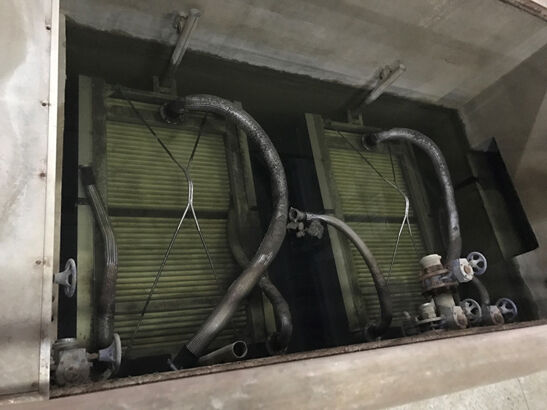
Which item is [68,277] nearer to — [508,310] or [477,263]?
[477,263]

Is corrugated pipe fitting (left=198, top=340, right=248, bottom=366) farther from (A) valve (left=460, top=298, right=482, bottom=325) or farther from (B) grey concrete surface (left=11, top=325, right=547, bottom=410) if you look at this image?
(A) valve (left=460, top=298, right=482, bottom=325)

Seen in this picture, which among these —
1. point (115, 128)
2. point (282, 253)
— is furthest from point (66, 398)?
point (282, 253)

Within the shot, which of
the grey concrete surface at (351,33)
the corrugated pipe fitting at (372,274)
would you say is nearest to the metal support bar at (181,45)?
the grey concrete surface at (351,33)

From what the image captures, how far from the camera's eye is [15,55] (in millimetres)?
969

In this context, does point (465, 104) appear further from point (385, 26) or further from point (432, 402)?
point (432, 402)

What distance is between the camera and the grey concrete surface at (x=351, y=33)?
192cm

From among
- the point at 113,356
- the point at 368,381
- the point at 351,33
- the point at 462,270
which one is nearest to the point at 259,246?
the point at 113,356

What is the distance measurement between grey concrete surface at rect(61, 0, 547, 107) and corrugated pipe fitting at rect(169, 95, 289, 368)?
0.31m

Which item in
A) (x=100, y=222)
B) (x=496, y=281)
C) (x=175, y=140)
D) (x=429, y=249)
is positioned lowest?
(x=496, y=281)

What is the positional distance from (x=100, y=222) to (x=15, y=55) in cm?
84

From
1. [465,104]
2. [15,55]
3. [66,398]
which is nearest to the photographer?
[66,398]

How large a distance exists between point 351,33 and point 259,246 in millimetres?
1118

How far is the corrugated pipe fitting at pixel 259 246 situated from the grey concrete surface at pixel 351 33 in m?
0.31

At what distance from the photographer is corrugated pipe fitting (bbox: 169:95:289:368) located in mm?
1603
